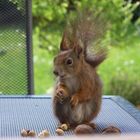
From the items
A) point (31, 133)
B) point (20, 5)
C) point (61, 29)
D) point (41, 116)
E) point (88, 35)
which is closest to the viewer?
point (31, 133)

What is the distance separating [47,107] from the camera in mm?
2141

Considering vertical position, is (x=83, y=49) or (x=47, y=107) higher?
(x=83, y=49)

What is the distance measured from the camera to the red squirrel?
162 cm

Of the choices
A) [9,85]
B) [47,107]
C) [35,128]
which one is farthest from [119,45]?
[35,128]

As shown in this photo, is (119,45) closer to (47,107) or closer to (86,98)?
(47,107)

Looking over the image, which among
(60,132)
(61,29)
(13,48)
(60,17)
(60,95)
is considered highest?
(60,17)

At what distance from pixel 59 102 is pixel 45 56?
3827mm

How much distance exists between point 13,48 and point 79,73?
37.9 inches

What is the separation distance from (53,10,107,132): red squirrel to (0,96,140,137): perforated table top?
59 millimetres

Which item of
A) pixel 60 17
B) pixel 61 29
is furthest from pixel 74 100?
pixel 60 17

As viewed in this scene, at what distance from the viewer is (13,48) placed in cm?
254

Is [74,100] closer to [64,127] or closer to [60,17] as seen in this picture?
[64,127]

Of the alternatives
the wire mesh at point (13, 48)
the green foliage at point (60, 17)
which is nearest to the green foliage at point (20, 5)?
the wire mesh at point (13, 48)

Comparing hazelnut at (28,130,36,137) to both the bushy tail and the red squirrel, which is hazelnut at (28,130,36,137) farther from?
the bushy tail
